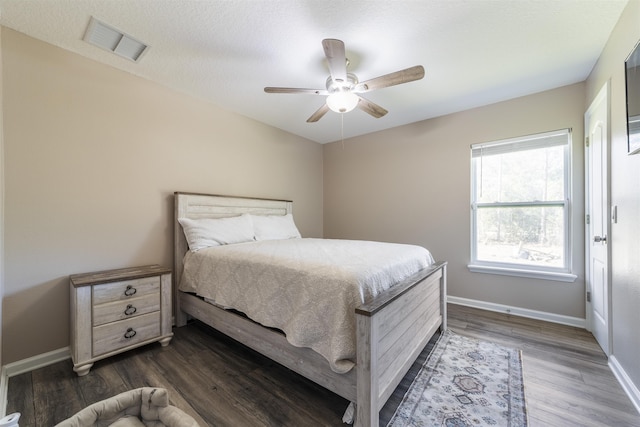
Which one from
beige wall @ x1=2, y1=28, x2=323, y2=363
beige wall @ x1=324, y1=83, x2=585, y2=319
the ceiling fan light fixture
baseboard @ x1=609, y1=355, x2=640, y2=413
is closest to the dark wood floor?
baseboard @ x1=609, y1=355, x2=640, y2=413

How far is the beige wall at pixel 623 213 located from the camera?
1517 millimetres

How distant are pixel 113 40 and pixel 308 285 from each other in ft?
7.93

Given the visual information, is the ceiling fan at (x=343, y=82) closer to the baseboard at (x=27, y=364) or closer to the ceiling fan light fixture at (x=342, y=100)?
the ceiling fan light fixture at (x=342, y=100)

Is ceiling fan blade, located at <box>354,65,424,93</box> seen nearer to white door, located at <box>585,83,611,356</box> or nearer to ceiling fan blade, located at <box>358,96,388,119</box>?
ceiling fan blade, located at <box>358,96,388,119</box>

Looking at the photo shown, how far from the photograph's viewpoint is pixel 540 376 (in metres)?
1.78

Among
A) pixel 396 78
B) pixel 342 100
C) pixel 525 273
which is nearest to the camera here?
pixel 396 78

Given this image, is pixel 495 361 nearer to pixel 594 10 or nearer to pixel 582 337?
pixel 582 337

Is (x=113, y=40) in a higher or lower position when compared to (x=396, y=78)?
higher

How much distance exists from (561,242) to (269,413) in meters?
3.30

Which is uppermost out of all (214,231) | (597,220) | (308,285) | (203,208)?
(203,208)

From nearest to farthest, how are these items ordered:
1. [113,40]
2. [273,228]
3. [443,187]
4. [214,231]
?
1. [113,40]
2. [214,231]
3. [273,228]
4. [443,187]

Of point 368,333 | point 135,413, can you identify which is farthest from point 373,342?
point 135,413

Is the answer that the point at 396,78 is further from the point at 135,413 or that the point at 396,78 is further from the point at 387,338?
the point at 135,413

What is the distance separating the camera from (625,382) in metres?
1.62
